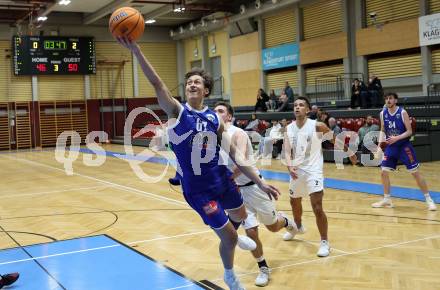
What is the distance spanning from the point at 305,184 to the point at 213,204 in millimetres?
2083

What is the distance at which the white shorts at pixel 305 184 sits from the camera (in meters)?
5.65

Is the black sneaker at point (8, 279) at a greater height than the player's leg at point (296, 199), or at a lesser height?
lesser

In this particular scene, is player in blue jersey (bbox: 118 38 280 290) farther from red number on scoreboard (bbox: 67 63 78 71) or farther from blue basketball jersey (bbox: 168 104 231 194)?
red number on scoreboard (bbox: 67 63 78 71)

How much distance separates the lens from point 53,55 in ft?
87.4

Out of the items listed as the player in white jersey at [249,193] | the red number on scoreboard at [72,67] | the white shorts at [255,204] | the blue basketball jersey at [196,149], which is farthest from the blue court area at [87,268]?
the red number on scoreboard at [72,67]

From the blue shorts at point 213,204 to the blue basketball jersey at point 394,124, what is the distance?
4.81 metres

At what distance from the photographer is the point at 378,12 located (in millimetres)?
18562

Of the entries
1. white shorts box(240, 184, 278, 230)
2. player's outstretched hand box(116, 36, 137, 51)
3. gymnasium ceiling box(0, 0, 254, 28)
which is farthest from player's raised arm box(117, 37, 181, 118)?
gymnasium ceiling box(0, 0, 254, 28)

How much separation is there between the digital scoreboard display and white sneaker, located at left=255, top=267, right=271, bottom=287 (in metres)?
24.0

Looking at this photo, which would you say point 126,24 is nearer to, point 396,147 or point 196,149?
point 196,149

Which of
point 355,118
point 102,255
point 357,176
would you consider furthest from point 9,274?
point 355,118

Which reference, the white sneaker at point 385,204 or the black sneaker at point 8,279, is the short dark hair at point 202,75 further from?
the white sneaker at point 385,204

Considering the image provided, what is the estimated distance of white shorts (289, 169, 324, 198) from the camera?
18.5 feet

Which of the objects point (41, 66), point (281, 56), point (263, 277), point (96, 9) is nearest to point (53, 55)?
point (41, 66)
